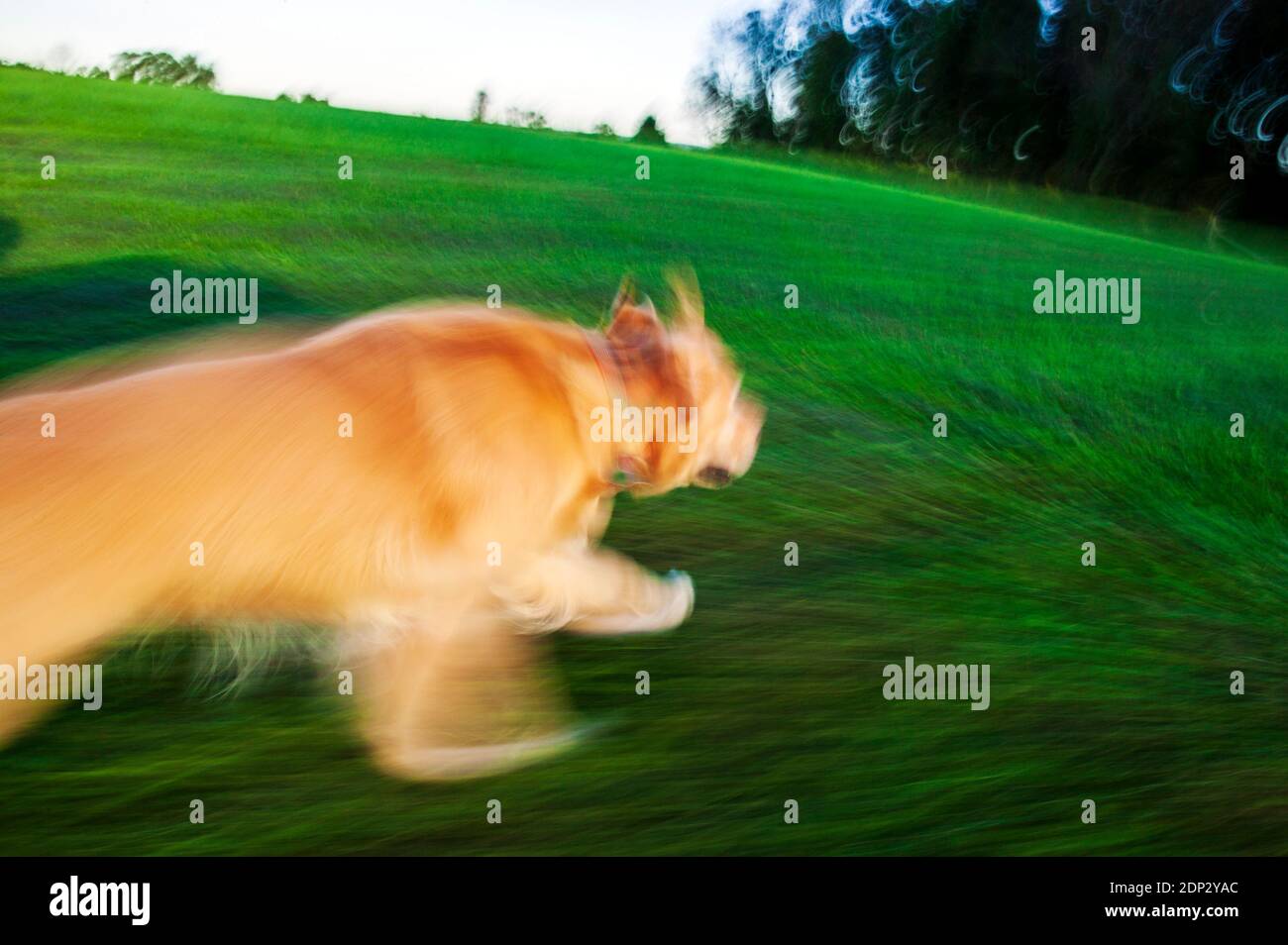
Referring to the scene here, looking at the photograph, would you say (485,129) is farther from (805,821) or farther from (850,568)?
(805,821)

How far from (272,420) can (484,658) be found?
28.5 inches

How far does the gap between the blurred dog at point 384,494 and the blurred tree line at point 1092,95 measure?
3.18 metres

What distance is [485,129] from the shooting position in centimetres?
472

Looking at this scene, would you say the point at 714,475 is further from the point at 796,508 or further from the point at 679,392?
the point at 796,508

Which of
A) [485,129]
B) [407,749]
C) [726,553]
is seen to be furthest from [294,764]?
[485,129]

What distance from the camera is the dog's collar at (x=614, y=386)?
2.48 m

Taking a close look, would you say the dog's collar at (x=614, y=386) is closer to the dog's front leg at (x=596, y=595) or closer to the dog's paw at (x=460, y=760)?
the dog's front leg at (x=596, y=595)

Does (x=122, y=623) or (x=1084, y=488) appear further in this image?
(x=1084, y=488)

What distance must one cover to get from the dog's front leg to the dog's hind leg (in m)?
0.09
